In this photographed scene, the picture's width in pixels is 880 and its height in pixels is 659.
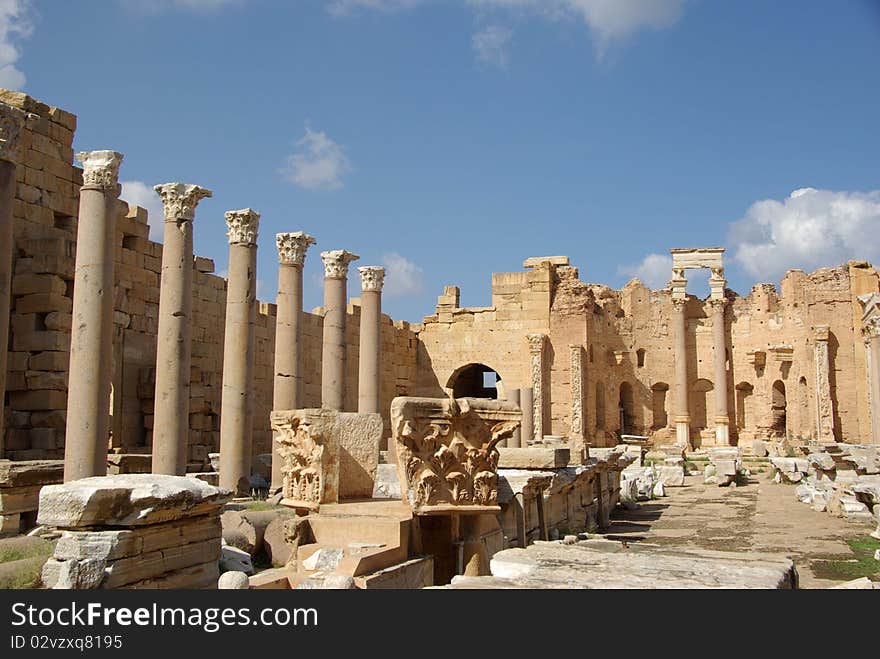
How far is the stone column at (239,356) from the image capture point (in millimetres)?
14148

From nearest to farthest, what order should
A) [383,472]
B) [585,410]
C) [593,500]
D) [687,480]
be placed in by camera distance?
[383,472] < [593,500] < [687,480] < [585,410]

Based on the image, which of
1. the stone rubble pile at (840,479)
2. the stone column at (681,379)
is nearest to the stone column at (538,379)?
the stone column at (681,379)

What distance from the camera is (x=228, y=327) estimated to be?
14570mm

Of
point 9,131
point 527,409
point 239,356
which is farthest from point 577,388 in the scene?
point 9,131

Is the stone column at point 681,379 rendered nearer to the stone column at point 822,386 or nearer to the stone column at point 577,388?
the stone column at point 822,386

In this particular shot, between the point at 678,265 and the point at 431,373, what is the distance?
39.0 ft

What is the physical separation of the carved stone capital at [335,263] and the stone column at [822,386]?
2050 centimetres

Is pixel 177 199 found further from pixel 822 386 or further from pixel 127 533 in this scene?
pixel 822 386

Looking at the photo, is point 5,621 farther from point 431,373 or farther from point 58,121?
point 431,373

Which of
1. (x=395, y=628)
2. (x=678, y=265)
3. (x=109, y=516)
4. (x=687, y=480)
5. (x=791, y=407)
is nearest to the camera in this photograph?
(x=395, y=628)

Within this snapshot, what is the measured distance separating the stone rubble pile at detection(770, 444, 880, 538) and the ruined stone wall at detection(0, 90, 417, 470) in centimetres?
1195

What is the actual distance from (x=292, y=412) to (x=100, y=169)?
15.3 ft

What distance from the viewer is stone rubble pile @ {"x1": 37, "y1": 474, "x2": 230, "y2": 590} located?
605 centimetres

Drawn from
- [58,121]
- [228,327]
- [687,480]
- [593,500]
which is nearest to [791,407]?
[687,480]
